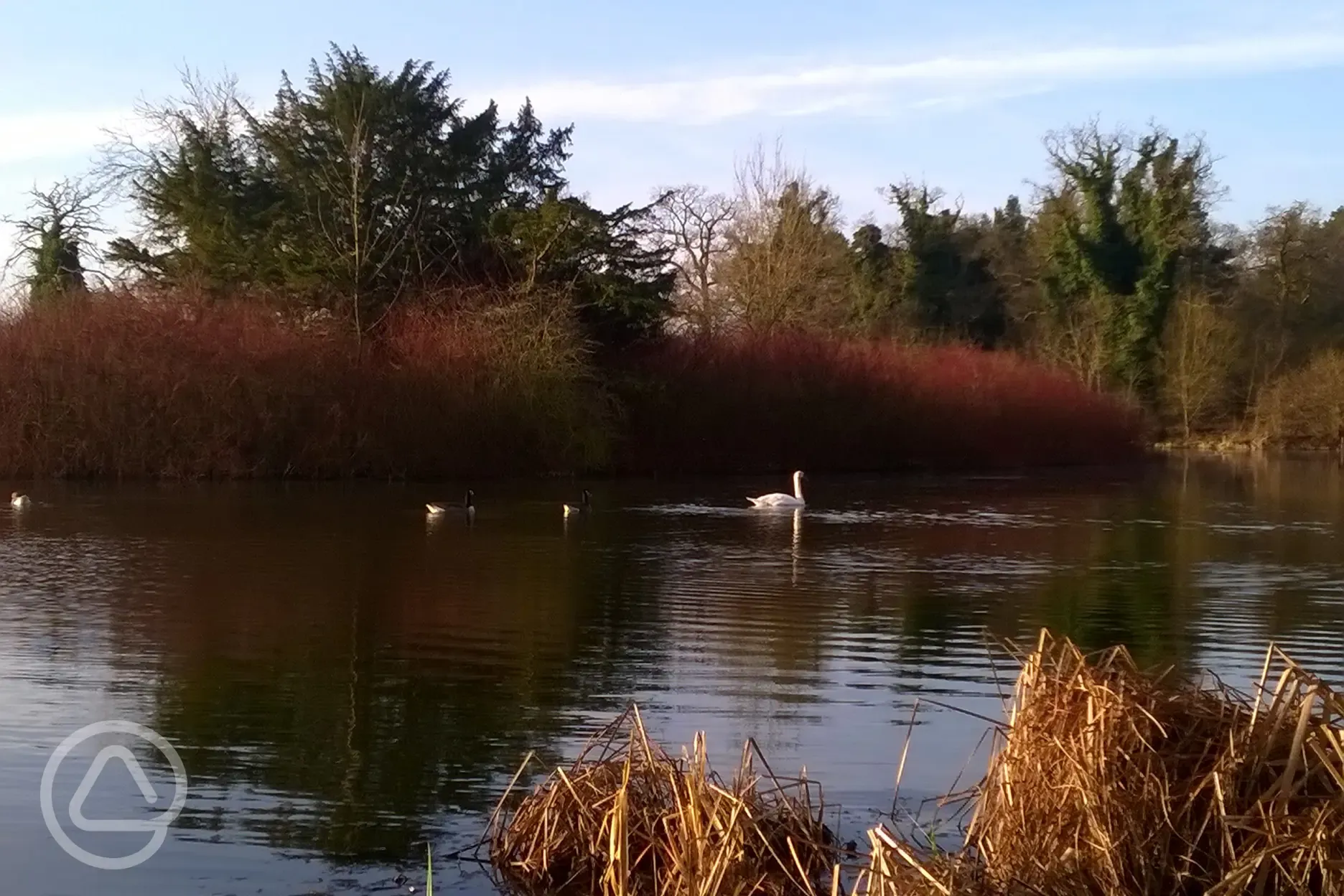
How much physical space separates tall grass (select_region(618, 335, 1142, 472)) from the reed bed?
109ft

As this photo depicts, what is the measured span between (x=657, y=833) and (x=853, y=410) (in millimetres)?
38166

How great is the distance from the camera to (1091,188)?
53.0 metres

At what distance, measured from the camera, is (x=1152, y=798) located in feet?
16.6

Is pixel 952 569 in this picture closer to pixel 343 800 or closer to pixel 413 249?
pixel 343 800

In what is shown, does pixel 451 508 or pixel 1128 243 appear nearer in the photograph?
pixel 451 508

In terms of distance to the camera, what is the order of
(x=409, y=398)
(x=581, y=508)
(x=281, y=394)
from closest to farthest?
(x=581, y=508), (x=281, y=394), (x=409, y=398)

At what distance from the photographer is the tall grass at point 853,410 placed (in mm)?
40094

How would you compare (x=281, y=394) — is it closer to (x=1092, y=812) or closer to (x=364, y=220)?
(x=364, y=220)

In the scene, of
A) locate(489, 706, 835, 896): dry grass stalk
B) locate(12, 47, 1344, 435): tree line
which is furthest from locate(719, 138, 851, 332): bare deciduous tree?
locate(489, 706, 835, 896): dry grass stalk

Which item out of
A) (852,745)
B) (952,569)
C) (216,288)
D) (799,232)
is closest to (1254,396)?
(799,232)

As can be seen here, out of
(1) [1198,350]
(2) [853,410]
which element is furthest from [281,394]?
(1) [1198,350]

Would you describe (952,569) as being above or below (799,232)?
below

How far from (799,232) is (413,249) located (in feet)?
49.8

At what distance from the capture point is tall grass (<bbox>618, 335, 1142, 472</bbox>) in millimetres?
40094
